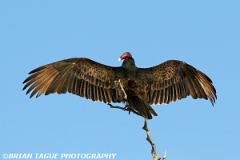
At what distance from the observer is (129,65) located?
8.58m

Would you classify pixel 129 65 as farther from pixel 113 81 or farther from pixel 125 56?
pixel 113 81

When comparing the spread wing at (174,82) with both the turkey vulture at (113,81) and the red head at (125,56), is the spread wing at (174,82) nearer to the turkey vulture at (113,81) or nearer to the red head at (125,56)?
the turkey vulture at (113,81)

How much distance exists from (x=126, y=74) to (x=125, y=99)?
1.52 ft

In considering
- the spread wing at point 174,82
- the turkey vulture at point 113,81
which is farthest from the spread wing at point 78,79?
the spread wing at point 174,82

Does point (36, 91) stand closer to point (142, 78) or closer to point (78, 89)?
point (78, 89)

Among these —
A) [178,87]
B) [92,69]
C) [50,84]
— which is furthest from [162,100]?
[50,84]

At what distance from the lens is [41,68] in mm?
8930

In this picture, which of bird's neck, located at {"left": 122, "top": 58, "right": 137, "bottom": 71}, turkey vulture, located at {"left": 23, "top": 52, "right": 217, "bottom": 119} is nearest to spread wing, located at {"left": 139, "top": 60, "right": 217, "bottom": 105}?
turkey vulture, located at {"left": 23, "top": 52, "right": 217, "bottom": 119}

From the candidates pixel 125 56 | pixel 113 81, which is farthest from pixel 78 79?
pixel 125 56

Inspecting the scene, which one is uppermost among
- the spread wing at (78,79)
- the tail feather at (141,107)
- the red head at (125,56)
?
the red head at (125,56)

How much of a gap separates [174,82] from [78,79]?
5.34 feet

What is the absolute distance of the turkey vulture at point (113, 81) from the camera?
28.1ft

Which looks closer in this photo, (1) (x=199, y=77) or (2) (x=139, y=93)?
(2) (x=139, y=93)

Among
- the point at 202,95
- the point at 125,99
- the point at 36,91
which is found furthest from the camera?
the point at 202,95
